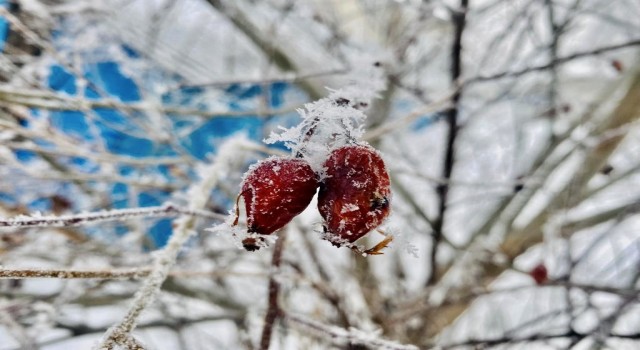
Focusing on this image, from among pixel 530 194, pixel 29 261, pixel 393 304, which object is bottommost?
pixel 393 304

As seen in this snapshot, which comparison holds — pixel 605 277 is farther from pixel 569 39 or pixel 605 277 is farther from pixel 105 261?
pixel 105 261

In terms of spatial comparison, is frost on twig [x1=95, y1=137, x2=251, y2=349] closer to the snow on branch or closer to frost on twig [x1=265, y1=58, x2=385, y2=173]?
the snow on branch

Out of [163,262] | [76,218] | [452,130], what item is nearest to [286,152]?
[452,130]

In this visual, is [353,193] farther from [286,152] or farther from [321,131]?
[286,152]

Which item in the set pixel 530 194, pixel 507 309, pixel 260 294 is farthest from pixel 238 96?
pixel 507 309

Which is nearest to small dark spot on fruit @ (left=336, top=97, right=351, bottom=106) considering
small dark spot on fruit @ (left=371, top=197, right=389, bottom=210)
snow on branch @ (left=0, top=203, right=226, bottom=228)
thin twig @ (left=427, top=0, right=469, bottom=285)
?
small dark spot on fruit @ (left=371, top=197, right=389, bottom=210)

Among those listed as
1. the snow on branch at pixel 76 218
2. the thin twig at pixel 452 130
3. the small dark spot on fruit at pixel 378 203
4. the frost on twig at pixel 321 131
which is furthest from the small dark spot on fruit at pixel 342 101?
the thin twig at pixel 452 130
